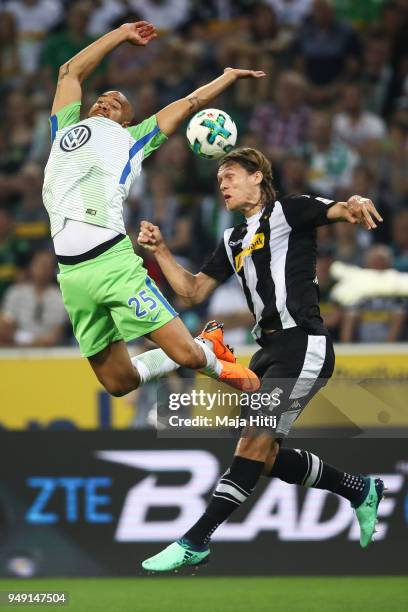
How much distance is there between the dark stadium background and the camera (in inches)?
362

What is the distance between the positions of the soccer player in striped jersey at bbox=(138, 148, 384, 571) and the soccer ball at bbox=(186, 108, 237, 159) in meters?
0.09

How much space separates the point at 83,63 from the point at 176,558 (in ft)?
9.93

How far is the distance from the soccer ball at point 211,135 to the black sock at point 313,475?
192cm

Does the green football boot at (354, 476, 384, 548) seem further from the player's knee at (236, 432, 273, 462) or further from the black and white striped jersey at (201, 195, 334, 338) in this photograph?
the black and white striped jersey at (201, 195, 334, 338)

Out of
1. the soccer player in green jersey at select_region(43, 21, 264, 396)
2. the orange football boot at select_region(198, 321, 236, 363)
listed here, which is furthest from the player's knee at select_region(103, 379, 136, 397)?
the orange football boot at select_region(198, 321, 236, 363)

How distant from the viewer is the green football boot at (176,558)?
6875 mm

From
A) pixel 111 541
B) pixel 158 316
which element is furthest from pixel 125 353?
pixel 111 541

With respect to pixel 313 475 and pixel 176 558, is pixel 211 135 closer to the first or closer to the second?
pixel 313 475

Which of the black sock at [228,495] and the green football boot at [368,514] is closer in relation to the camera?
the black sock at [228,495]

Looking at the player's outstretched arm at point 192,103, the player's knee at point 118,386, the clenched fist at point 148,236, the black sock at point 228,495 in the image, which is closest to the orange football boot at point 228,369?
the black sock at point 228,495

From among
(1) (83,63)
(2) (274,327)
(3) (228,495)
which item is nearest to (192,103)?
(1) (83,63)

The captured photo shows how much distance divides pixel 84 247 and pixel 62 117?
2.78ft

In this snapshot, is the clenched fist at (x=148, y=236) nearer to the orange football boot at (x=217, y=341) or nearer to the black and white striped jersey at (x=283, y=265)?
the black and white striped jersey at (x=283, y=265)

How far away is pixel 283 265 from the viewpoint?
7.36 m
